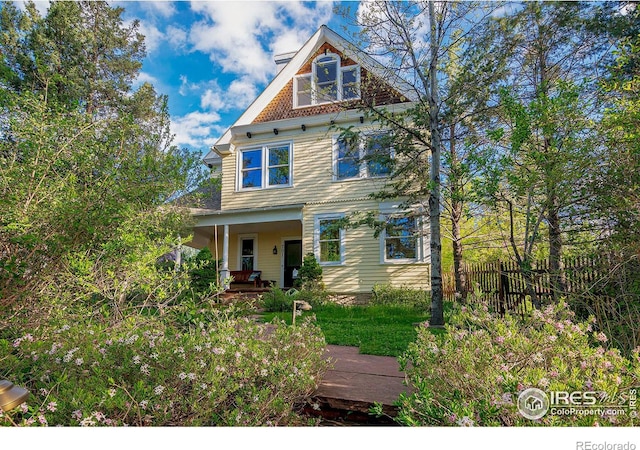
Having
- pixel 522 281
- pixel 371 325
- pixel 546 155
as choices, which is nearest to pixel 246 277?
pixel 371 325

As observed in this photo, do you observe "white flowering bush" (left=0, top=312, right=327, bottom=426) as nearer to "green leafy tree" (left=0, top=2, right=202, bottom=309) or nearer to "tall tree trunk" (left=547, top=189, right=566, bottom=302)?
"green leafy tree" (left=0, top=2, right=202, bottom=309)

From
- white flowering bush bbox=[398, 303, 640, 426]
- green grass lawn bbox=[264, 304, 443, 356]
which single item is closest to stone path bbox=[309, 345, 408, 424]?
white flowering bush bbox=[398, 303, 640, 426]

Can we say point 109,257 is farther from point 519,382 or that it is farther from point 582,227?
point 582,227

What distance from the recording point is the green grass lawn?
4.89m

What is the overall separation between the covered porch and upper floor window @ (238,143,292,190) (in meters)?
1.24

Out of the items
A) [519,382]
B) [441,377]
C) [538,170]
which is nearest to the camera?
[519,382]

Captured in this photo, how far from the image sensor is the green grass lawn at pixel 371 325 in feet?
16.0

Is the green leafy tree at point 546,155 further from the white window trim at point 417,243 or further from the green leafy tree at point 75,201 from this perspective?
the green leafy tree at point 75,201

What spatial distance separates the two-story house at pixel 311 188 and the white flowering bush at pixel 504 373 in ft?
21.8

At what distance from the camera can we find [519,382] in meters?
1.74

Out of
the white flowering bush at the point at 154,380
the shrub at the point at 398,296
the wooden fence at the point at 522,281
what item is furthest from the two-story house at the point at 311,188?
the white flowering bush at the point at 154,380

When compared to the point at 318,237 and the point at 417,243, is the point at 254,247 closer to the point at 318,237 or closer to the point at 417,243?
the point at 318,237
